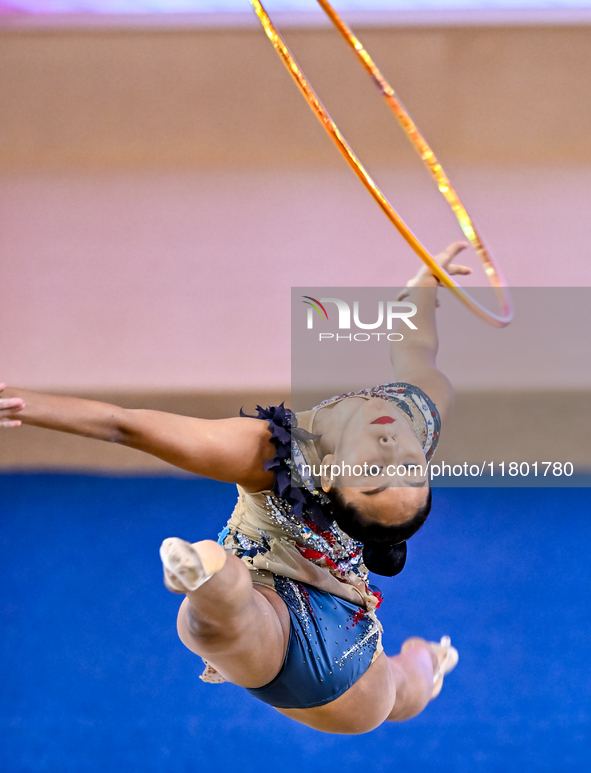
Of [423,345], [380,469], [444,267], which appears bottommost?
[380,469]

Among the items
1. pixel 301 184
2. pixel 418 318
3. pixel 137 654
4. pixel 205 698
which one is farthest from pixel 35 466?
pixel 418 318

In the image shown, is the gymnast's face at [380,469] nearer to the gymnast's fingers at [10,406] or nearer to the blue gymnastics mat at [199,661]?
the gymnast's fingers at [10,406]

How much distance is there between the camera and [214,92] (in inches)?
129

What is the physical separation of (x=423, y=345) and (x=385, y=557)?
519 millimetres

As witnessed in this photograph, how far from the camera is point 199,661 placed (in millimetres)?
2281

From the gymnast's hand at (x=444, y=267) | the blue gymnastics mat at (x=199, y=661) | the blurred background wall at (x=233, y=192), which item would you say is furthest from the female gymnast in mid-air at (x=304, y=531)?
the blurred background wall at (x=233, y=192)

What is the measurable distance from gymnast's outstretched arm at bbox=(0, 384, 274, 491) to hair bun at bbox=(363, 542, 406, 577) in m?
0.23

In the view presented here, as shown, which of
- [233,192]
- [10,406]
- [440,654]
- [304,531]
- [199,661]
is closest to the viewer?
[10,406]

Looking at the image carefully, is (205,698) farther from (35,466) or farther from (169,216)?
(169,216)

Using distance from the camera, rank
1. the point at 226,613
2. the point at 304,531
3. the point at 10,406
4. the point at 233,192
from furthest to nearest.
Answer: the point at 233,192 → the point at 304,531 → the point at 226,613 → the point at 10,406

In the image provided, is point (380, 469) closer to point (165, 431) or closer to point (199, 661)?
point (165, 431)

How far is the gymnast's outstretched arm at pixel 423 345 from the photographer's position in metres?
1.68

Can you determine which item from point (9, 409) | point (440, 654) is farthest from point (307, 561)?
point (9, 409)

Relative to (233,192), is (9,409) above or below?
below
